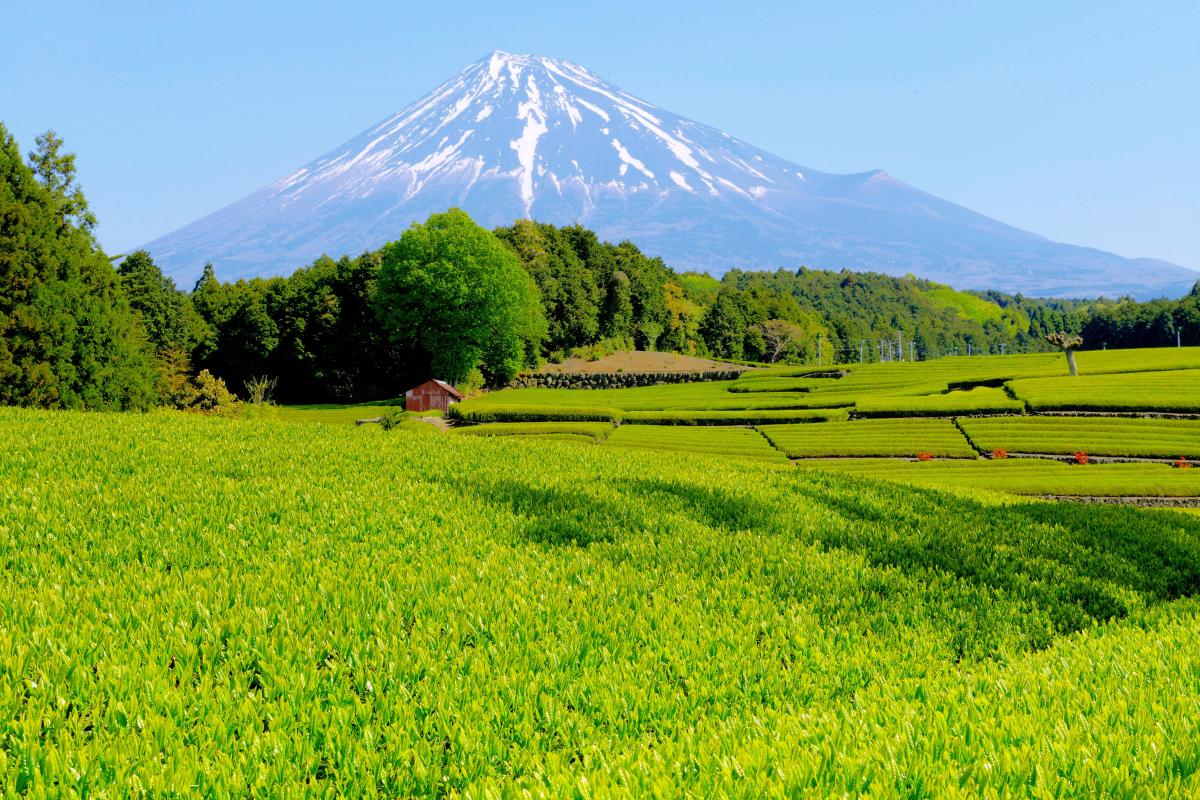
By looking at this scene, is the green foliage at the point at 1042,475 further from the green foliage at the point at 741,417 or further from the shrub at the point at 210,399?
the shrub at the point at 210,399

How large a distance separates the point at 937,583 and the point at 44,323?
38.9 metres

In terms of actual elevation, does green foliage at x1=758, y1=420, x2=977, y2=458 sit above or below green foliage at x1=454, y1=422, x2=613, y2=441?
below

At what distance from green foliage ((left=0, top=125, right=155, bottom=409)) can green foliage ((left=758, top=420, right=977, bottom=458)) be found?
108 feet

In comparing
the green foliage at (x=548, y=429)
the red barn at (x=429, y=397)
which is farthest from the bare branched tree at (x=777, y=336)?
the green foliage at (x=548, y=429)

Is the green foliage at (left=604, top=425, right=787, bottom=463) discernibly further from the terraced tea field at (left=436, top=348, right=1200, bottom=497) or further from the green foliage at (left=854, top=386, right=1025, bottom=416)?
the green foliage at (left=854, top=386, right=1025, bottom=416)

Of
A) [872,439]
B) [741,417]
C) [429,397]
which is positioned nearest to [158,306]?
[429,397]

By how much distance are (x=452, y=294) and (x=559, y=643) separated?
63906 millimetres

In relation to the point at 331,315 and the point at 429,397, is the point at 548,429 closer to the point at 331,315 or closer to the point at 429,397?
the point at 429,397

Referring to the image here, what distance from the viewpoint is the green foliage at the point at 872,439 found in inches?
1499

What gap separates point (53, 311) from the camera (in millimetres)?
34875

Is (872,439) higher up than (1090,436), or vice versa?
(872,439)

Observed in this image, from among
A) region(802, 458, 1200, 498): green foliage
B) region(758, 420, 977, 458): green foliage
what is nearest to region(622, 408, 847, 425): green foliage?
region(758, 420, 977, 458): green foliage

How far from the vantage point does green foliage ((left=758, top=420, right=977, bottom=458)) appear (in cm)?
3806

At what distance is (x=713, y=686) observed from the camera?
520 cm
